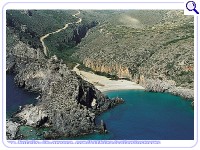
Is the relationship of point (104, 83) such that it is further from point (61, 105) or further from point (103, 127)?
point (103, 127)

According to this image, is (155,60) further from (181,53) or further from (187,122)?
(187,122)

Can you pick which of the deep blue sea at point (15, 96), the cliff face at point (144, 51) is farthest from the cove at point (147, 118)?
the deep blue sea at point (15, 96)

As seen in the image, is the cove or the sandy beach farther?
the sandy beach
